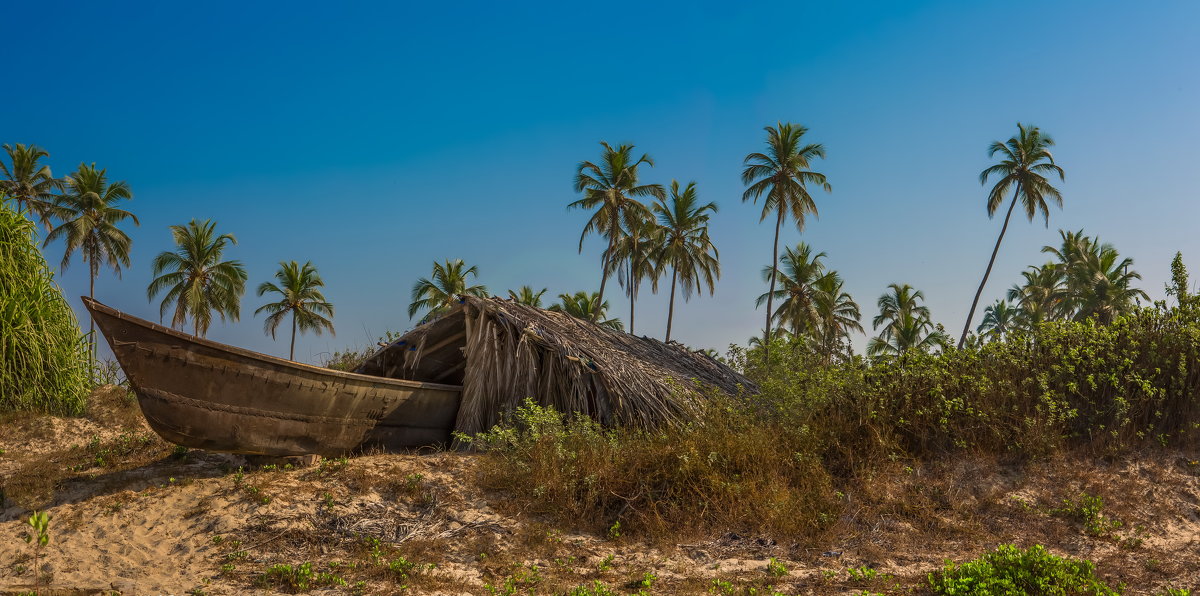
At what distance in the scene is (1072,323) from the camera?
8711 mm

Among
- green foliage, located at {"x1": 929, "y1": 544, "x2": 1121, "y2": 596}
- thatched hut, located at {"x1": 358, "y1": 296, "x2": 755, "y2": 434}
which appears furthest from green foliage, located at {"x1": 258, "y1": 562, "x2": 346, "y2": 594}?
green foliage, located at {"x1": 929, "y1": 544, "x2": 1121, "y2": 596}

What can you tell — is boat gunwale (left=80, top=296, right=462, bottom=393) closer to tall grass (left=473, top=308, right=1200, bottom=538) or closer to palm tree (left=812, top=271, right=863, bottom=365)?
tall grass (left=473, top=308, right=1200, bottom=538)

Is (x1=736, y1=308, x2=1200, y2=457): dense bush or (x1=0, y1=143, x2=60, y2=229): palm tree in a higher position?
(x1=0, y1=143, x2=60, y2=229): palm tree

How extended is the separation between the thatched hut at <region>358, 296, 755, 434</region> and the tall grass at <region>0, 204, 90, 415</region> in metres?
5.75

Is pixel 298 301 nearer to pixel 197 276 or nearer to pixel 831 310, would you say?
pixel 197 276

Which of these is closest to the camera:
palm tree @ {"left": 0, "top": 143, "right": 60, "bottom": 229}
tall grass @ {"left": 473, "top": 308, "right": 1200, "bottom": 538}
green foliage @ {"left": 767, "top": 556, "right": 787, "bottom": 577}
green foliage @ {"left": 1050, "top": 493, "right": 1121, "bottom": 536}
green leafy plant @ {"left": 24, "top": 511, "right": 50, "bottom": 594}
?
green leafy plant @ {"left": 24, "top": 511, "right": 50, "bottom": 594}

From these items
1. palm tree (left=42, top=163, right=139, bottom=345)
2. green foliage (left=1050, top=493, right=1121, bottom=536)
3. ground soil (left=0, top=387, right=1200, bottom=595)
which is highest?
palm tree (left=42, top=163, right=139, bottom=345)

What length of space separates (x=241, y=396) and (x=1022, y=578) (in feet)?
26.6

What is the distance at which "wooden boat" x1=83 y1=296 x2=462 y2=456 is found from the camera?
25.5ft

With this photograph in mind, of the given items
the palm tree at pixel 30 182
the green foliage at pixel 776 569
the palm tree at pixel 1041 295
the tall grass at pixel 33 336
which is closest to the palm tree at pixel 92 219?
the palm tree at pixel 30 182

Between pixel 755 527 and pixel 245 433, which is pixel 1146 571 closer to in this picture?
pixel 755 527

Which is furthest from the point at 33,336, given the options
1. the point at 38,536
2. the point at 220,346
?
the point at 38,536

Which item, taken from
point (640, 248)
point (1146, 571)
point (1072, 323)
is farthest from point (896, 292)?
point (1146, 571)

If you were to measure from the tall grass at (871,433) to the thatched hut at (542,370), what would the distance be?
1.12m
